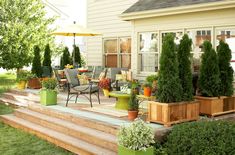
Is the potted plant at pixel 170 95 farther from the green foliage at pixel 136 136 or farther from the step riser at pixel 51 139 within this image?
the step riser at pixel 51 139

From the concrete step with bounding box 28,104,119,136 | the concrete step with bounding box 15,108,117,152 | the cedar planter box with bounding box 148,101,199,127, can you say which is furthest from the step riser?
the cedar planter box with bounding box 148,101,199,127

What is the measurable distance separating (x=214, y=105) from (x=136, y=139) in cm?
297

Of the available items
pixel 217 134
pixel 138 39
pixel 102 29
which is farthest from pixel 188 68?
pixel 102 29

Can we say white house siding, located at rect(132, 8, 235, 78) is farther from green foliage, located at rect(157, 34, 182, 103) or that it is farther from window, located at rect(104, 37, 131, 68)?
green foliage, located at rect(157, 34, 182, 103)

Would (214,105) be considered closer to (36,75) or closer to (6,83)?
(36,75)

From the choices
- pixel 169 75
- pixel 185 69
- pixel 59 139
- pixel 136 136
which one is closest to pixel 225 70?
pixel 185 69

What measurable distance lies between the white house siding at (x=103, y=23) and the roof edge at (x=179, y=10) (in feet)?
6.93

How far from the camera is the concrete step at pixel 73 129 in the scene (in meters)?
6.83

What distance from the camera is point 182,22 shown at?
1123 centimetres

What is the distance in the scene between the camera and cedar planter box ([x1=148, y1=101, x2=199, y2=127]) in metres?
6.98

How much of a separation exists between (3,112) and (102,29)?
6.67 m

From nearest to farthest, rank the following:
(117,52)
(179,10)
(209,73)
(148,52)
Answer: (209,73), (179,10), (148,52), (117,52)

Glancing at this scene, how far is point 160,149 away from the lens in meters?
6.35

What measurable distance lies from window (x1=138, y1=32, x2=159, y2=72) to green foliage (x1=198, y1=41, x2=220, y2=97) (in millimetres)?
4498
